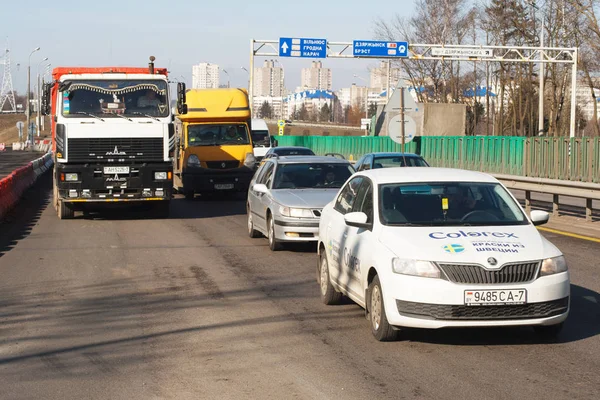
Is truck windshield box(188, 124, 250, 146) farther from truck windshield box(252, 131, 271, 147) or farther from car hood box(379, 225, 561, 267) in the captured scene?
car hood box(379, 225, 561, 267)

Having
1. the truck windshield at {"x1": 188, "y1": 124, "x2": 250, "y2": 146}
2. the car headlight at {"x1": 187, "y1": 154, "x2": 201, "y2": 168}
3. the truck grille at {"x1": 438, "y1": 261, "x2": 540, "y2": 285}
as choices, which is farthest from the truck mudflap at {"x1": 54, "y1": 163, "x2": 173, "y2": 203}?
the truck grille at {"x1": 438, "y1": 261, "x2": 540, "y2": 285}

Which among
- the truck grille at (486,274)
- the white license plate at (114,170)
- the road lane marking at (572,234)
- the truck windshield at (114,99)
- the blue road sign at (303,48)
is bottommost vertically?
the road lane marking at (572,234)

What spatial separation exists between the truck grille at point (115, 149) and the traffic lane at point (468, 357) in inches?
407

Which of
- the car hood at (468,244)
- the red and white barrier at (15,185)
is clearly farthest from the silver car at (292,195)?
the red and white barrier at (15,185)

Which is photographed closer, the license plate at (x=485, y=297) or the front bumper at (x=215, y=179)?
the license plate at (x=485, y=297)

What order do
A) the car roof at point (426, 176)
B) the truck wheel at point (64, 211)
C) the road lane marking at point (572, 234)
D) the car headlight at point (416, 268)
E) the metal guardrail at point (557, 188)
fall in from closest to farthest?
the car headlight at point (416, 268), the car roof at point (426, 176), the road lane marking at point (572, 234), the metal guardrail at point (557, 188), the truck wheel at point (64, 211)

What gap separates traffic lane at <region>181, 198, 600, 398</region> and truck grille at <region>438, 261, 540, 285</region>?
61 cm

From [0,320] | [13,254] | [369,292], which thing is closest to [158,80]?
[13,254]

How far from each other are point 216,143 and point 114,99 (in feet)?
25.3

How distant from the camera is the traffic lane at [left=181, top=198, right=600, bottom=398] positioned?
6.36 m

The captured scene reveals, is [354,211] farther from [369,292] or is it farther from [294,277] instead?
[294,277]

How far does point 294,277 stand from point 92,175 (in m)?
9.32

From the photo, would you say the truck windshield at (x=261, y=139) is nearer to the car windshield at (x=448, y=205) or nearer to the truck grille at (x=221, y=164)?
the truck grille at (x=221, y=164)

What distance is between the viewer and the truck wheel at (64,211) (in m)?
20.8
